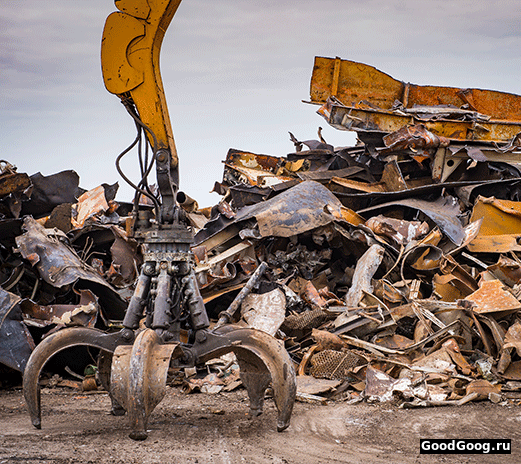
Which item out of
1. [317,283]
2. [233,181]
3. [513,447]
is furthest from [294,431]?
[233,181]

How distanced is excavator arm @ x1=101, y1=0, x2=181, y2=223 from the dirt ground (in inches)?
52.5

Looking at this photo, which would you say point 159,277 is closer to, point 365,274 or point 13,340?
point 13,340

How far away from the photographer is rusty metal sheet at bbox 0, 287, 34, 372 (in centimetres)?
411

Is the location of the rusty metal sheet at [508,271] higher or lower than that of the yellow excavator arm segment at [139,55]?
lower

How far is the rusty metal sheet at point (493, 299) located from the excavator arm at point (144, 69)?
8.57 feet

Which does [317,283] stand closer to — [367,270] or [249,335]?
[367,270]

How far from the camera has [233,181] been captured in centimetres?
879

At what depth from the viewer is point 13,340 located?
4.14 meters

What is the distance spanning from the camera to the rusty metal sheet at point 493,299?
14.2ft

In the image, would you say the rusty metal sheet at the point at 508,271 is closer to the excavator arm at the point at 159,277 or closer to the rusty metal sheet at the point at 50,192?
the excavator arm at the point at 159,277

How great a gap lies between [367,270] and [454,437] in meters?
2.22

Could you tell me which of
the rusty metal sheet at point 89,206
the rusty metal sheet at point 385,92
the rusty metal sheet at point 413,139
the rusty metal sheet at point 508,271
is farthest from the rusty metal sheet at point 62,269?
the rusty metal sheet at point 385,92

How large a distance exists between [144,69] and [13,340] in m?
2.29

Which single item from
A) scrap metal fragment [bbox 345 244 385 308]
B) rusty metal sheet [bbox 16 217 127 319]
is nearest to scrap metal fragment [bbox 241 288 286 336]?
scrap metal fragment [bbox 345 244 385 308]
